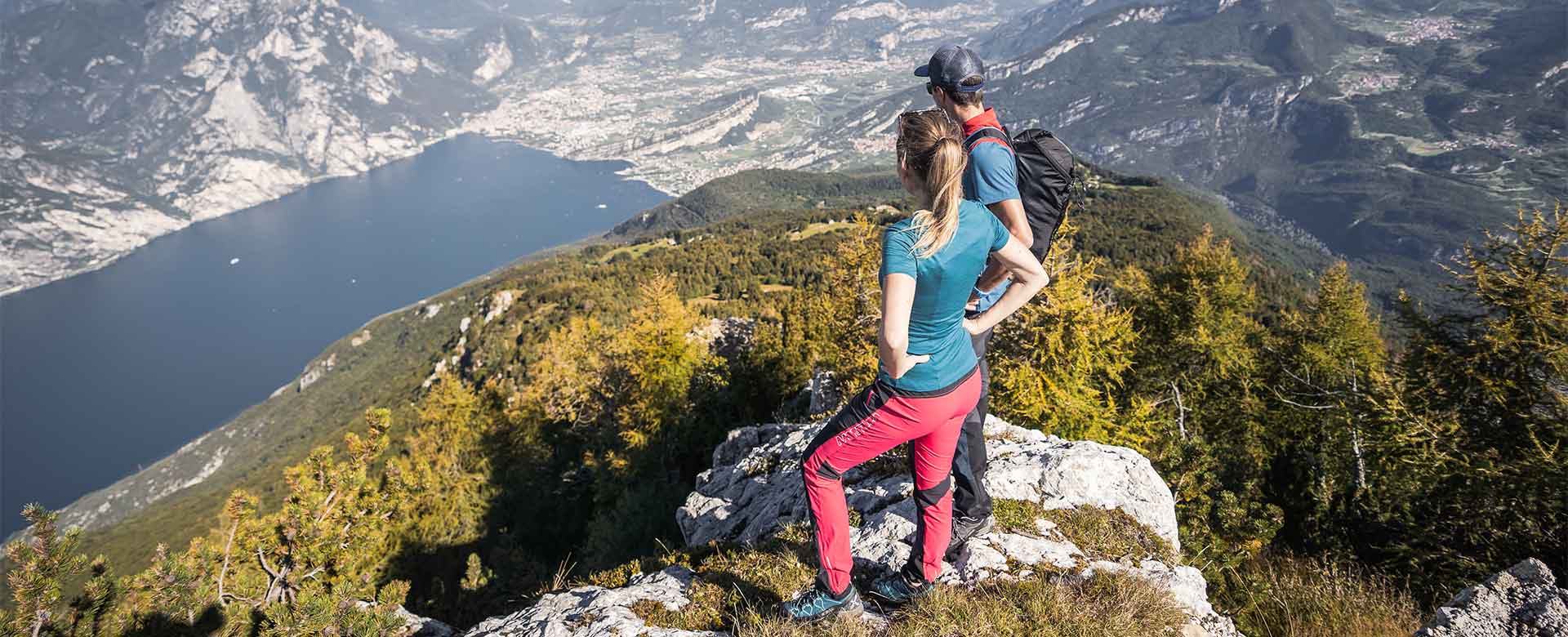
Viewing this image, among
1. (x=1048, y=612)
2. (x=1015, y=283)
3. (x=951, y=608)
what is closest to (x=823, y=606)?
(x=951, y=608)

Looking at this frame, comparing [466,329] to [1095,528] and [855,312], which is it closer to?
[855,312]

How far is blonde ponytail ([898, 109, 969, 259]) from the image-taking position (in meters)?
3.11

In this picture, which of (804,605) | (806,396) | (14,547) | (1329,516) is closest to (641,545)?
(806,396)

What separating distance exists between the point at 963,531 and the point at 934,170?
299 cm

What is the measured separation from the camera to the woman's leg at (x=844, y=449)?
360 centimetres

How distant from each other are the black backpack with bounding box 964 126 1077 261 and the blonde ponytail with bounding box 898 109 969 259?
4.19ft

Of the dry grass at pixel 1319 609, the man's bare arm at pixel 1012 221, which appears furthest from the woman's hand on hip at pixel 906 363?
the dry grass at pixel 1319 609

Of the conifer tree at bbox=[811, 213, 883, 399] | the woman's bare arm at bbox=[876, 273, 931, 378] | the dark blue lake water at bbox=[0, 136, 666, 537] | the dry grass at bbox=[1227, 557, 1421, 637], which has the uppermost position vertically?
the woman's bare arm at bbox=[876, 273, 931, 378]

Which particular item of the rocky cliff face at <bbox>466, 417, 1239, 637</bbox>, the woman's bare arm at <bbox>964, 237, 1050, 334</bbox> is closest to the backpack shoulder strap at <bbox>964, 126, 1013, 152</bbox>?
the woman's bare arm at <bbox>964, 237, 1050, 334</bbox>

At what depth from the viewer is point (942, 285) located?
3.23 m

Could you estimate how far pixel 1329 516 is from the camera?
10430 mm

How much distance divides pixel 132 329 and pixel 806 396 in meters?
238

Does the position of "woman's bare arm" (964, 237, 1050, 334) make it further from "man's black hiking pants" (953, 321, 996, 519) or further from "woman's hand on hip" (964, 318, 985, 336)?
"man's black hiking pants" (953, 321, 996, 519)

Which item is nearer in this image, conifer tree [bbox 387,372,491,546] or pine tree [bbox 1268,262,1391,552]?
pine tree [bbox 1268,262,1391,552]
